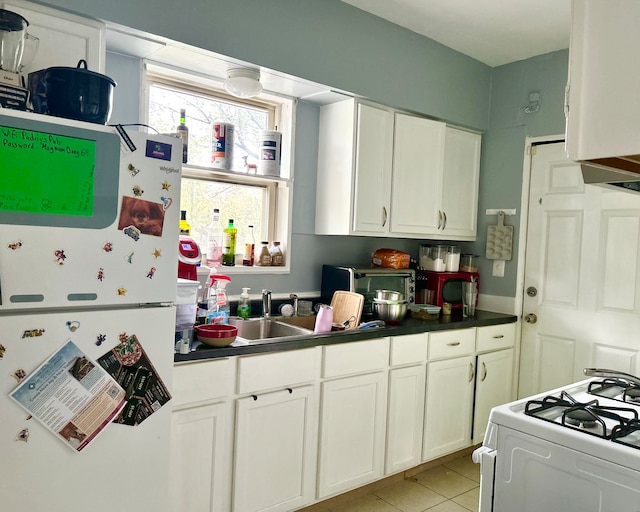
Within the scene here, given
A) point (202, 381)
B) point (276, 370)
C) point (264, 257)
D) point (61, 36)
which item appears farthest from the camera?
point (264, 257)

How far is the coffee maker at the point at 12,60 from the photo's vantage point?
151cm

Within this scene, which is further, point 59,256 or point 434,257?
point 434,257

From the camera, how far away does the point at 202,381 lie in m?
2.06

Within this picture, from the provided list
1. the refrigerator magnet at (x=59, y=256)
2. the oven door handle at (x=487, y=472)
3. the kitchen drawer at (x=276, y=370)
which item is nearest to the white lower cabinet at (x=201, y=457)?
the kitchen drawer at (x=276, y=370)

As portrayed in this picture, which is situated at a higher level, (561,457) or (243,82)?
(243,82)

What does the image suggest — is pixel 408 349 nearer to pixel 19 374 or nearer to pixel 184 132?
pixel 184 132

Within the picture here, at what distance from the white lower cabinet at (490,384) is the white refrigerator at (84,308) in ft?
7.25

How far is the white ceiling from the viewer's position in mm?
2748

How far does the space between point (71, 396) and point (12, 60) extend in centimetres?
106

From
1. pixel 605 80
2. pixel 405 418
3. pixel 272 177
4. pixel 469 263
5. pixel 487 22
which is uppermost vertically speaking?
pixel 487 22

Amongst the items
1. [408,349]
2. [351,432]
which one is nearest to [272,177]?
[408,349]

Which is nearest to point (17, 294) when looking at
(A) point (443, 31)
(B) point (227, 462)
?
(B) point (227, 462)

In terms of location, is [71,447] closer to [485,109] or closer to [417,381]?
[417,381]

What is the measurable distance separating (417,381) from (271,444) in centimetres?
101
